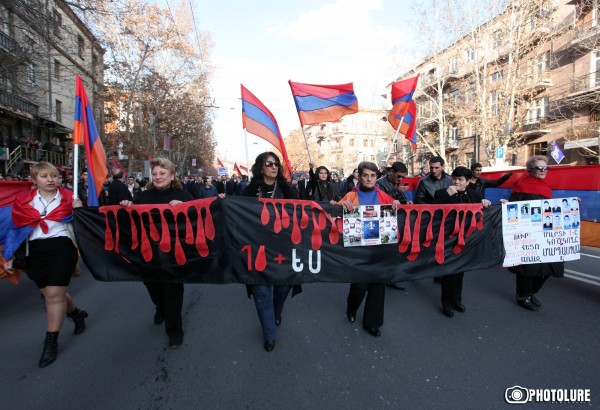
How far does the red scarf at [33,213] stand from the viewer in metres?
3.00

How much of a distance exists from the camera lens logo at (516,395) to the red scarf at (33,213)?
4.16m

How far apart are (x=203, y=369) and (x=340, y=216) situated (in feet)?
6.26

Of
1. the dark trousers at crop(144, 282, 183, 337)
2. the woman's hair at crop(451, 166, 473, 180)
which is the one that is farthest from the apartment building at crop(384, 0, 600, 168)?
the dark trousers at crop(144, 282, 183, 337)

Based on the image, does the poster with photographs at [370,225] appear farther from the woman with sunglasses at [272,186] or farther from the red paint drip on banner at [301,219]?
the woman with sunglasses at [272,186]

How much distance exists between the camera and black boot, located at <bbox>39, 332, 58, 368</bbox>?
9.70ft

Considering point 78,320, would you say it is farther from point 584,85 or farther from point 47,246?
point 584,85

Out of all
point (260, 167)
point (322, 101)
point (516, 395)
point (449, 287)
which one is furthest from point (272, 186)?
point (516, 395)

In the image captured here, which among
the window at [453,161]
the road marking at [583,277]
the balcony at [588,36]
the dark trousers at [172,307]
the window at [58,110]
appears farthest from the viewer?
the window at [453,161]

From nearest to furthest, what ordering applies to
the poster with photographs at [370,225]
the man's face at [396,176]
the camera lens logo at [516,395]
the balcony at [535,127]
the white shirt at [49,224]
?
the camera lens logo at [516,395]
the white shirt at [49,224]
the poster with photographs at [370,225]
the man's face at [396,176]
the balcony at [535,127]

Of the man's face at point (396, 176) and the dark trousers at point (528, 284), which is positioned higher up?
the man's face at point (396, 176)

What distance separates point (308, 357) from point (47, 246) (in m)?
2.65

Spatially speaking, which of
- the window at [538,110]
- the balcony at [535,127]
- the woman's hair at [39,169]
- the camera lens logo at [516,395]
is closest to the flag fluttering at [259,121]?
the woman's hair at [39,169]

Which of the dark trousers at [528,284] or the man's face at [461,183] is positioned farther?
the dark trousers at [528,284]

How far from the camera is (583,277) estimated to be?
17.7 feet
